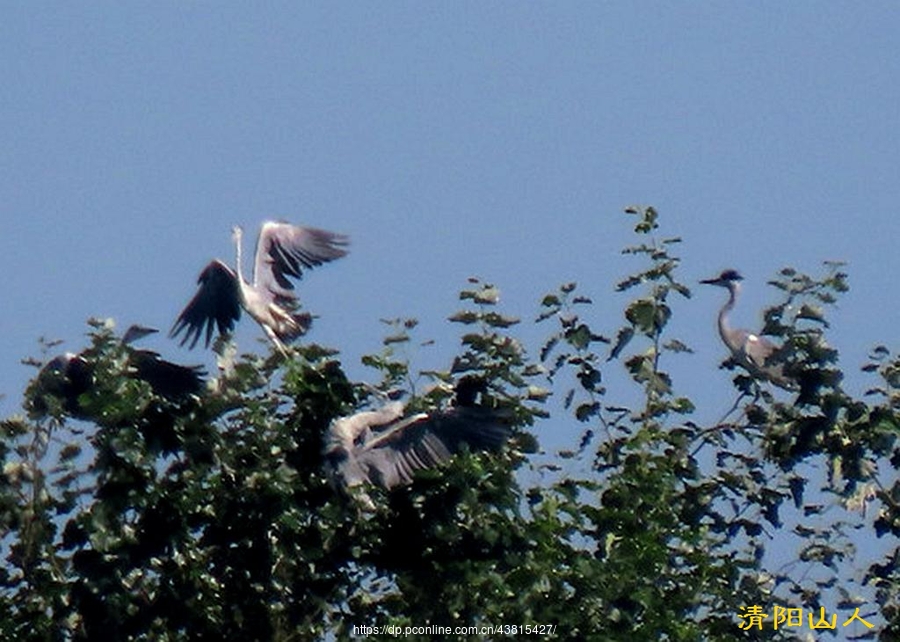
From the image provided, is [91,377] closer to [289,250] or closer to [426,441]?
[426,441]

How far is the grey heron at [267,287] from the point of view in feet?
50.3

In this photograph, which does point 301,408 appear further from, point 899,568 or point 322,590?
point 899,568

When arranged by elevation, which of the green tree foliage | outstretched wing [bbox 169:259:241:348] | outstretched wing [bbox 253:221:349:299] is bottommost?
the green tree foliage

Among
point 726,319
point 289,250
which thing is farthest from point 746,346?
point 289,250

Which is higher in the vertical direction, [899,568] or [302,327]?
[302,327]

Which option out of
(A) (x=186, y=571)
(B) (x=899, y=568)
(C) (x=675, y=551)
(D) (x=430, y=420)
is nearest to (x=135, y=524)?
(A) (x=186, y=571)

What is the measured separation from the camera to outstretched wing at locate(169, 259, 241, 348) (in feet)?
52.4

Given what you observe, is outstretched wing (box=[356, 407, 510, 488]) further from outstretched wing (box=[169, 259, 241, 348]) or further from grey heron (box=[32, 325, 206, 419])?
outstretched wing (box=[169, 259, 241, 348])

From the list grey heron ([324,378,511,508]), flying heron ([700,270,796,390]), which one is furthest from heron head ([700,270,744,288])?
grey heron ([324,378,511,508])

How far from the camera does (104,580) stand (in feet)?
39.0

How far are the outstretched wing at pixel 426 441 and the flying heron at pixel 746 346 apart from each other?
133 centimetres

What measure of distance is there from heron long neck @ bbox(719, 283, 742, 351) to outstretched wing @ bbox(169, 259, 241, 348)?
8.25ft

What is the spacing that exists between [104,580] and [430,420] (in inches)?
60.9

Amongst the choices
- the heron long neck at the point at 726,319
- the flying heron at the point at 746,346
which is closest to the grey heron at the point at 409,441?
the flying heron at the point at 746,346
